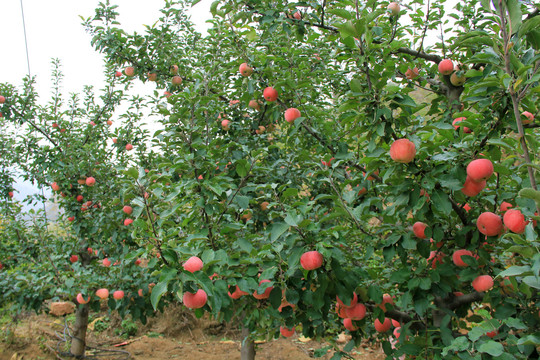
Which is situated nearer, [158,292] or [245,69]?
[158,292]

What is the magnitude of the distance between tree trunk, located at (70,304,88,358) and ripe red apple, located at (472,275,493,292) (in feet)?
12.0

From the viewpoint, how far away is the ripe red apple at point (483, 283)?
141 cm

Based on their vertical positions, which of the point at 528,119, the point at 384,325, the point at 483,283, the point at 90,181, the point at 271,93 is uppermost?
the point at 271,93

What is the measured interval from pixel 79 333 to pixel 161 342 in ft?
4.16

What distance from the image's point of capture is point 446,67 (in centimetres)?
217

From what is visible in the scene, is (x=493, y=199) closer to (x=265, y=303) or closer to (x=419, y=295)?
(x=419, y=295)

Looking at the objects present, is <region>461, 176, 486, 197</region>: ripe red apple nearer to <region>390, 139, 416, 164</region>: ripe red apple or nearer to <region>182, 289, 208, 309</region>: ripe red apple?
<region>390, 139, 416, 164</region>: ripe red apple

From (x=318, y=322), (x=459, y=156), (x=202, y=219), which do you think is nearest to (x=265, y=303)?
(x=318, y=322)

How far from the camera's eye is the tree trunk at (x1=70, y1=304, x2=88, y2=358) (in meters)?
3.62

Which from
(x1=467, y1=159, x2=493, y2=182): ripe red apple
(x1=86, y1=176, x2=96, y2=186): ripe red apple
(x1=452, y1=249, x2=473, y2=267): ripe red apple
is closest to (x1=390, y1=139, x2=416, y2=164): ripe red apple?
(x1=467, y1=159, x2=493, y2=182): ripe red apple

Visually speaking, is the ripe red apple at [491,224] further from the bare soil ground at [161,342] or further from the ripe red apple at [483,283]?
the bare soil ground at [161,342]

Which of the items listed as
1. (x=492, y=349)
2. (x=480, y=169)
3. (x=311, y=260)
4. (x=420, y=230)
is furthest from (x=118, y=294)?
(x=480, y=169)

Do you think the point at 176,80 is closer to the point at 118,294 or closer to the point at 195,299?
the point at 118,294

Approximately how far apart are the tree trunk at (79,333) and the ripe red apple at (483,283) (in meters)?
3.67
